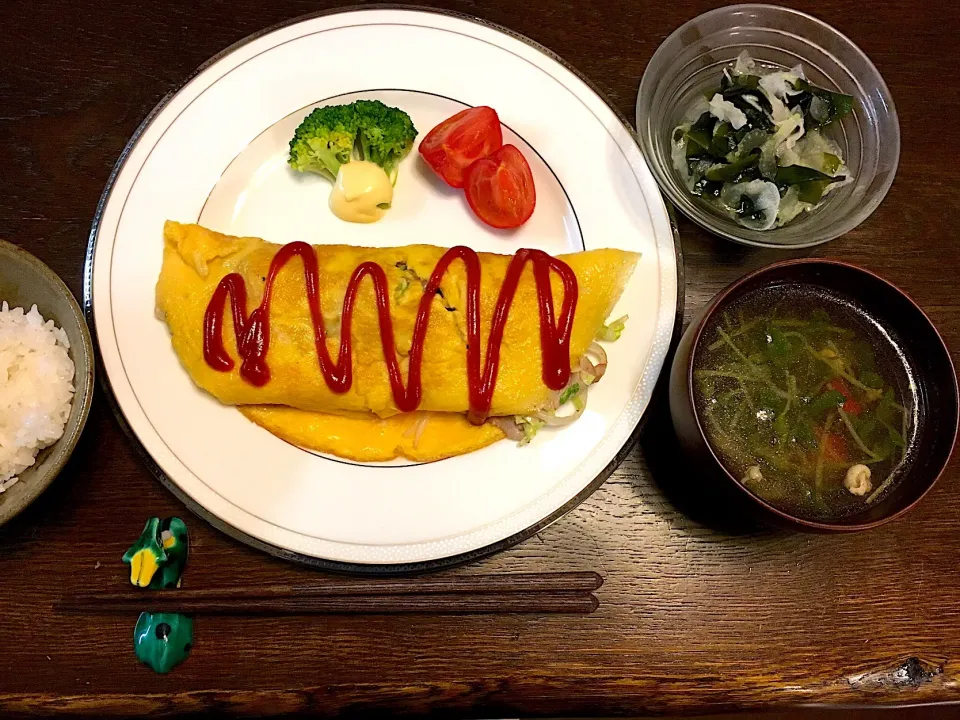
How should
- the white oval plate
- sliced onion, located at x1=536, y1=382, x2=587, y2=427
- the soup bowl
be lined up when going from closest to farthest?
the soup bowl < the white oval plate < sliced onion, located at x1=536, y1=382, x2=587, y2=427

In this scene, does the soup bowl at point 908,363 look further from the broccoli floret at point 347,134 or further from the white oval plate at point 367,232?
the broccoli floret at point 347,134

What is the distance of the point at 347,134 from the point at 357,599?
5.27ft

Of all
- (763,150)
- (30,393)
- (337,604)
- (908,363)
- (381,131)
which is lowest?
(337,604)

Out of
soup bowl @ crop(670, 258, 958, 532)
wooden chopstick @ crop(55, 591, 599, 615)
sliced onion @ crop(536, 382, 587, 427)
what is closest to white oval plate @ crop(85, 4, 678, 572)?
sliced onion @ crop(536, 382, 587, 427)

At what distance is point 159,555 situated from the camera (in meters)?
2.09

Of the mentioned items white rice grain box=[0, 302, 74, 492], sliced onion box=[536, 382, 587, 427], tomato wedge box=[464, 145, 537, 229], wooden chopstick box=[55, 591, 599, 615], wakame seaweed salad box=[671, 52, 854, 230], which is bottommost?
wooden chopstick box=[55, 591, 599, 615]

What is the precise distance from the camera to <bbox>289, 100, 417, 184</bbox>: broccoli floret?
7.51ft

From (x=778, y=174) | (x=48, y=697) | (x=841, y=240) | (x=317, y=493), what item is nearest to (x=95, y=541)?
(x=48, y=697)

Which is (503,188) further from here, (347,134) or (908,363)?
(908,363)

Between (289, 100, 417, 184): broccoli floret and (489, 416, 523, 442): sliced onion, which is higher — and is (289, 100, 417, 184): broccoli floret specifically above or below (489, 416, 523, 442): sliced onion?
above

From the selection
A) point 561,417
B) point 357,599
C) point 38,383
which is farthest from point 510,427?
point 38,383

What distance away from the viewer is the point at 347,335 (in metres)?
2.14

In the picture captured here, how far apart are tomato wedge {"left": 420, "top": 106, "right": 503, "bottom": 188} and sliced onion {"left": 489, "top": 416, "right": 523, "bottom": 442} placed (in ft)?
3.00

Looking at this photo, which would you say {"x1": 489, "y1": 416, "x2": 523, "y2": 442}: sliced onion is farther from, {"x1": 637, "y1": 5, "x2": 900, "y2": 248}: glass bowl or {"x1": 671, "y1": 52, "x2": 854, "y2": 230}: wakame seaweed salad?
{"x1": 671, "y1": 52, "x2": 854, "y2": 230}: wakame seaweed salad
